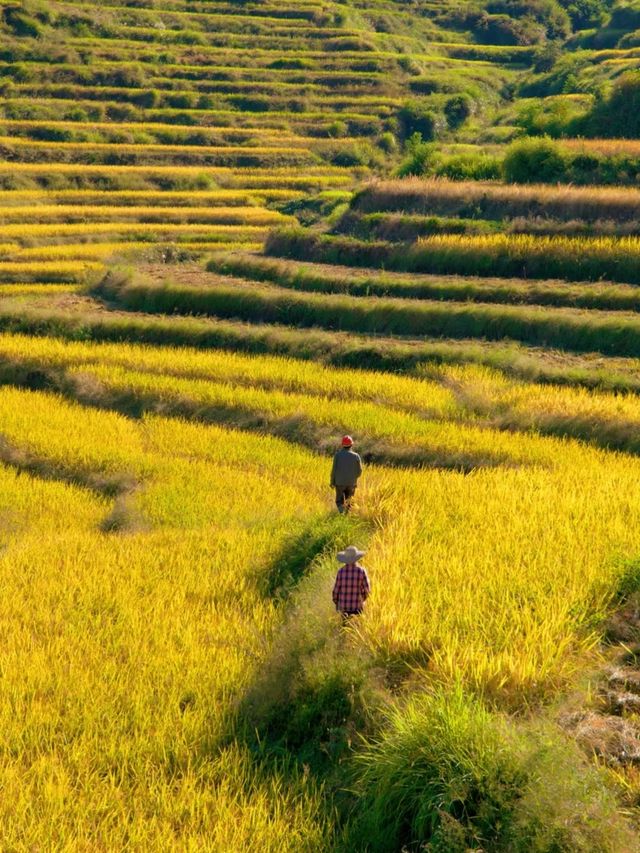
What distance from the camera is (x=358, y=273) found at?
69.2 feet

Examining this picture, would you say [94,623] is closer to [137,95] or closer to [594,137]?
[594,137]

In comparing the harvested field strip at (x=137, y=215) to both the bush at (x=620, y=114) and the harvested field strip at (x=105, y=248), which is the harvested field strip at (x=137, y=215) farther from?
the bush at (x=620, y=114)

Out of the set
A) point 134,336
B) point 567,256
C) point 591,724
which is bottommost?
point 134,336

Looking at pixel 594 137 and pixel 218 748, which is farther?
pixel 594 137

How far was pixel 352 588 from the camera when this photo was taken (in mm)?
6016

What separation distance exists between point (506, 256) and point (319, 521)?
43.0 ft

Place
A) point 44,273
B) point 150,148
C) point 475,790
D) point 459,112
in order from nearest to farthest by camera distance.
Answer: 1. point 475,790
2. point 44,273
3. point 150,148
4. point 459,112

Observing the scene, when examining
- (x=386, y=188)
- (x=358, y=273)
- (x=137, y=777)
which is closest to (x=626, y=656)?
(x=137, y=777)

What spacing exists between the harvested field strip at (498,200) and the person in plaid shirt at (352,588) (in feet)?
54.1

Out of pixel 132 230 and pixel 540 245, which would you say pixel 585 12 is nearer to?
pixel 132 230

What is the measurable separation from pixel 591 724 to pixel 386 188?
→ 21886 millimetres

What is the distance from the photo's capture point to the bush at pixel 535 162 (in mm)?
23469

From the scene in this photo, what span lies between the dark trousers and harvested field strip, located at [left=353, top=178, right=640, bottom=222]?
1411cm

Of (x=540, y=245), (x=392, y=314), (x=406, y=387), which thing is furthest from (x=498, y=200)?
(x=406, y=387)
